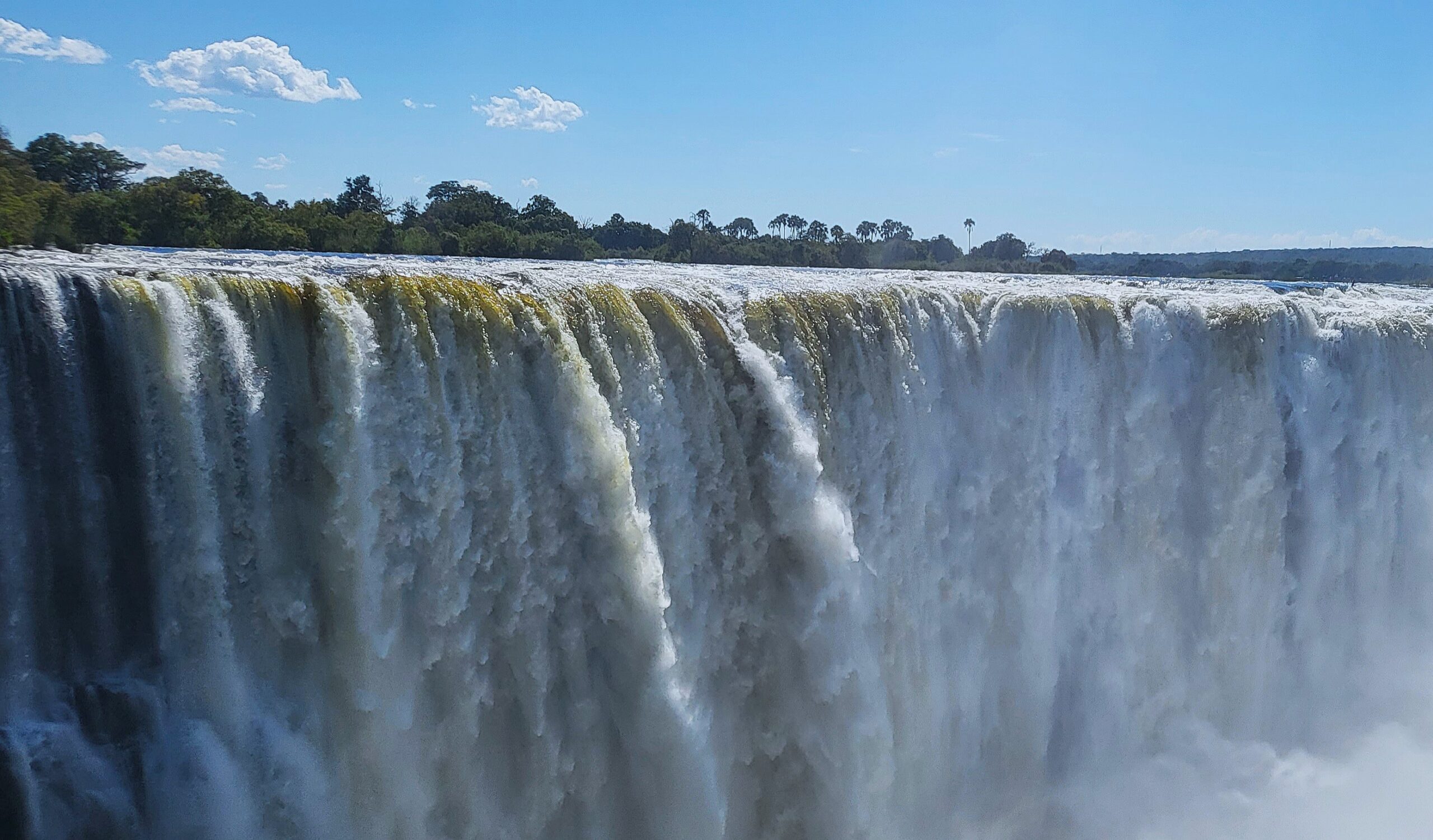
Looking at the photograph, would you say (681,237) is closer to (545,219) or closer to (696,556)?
(545,219)

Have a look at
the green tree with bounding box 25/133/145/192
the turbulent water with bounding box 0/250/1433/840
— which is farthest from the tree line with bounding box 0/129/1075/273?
the turbulent water with bounding box 0/250/1433/840

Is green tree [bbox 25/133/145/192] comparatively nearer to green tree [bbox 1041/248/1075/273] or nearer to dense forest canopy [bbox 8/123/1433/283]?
dense forest canopy [bbox 8/123/1433/283]

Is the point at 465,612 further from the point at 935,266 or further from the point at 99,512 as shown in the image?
the point at 935,266

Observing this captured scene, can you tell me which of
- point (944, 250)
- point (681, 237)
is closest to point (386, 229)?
point (681, 237)

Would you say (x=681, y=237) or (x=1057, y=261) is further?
(x=1057, y=261)

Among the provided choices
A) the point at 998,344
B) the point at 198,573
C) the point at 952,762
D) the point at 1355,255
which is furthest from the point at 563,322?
the point at 1355,255

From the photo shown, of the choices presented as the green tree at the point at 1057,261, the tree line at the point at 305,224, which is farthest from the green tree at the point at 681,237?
the green tree at the point at 1057,261

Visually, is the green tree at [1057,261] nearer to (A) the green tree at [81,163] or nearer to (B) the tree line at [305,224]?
(B) the tree line at [305,224]
